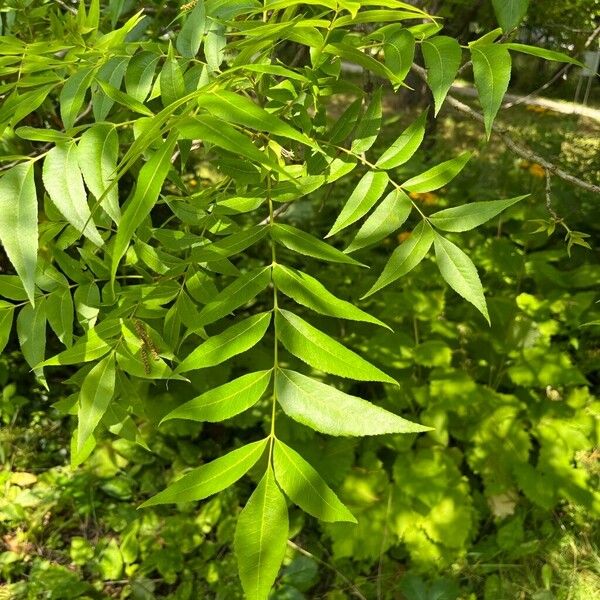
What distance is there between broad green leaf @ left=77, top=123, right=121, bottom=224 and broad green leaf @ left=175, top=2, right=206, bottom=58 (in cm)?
24

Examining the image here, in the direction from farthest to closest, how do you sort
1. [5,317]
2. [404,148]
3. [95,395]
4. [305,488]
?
[5,317] < [404,148] < [95,395] < [305,488]

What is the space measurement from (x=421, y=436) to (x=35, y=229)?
7.62 ft

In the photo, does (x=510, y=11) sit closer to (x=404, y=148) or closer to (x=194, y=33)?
(x=404, y=148)

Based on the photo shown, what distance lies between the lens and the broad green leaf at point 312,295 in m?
0.99

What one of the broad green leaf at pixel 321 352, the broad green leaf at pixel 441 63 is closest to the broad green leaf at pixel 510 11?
the broad green leaf at pixel 441 63

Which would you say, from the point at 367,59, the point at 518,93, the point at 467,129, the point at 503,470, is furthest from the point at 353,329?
the point at 518,93

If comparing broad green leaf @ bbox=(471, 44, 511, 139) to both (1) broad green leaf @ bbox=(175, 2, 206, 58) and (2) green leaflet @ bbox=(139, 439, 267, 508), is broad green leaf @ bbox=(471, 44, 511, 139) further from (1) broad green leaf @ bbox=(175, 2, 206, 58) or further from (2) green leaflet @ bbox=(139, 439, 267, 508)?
(2) green leaflet @ bbox=(139, 439, 267, 508)

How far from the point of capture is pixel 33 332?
1.33m

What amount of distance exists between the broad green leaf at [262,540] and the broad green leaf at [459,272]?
47cm

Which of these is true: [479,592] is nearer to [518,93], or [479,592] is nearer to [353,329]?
[353,329]

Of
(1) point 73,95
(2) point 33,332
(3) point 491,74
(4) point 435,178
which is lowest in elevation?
(2) point 33,332

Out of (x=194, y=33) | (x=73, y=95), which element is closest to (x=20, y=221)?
(x=73, y=95)

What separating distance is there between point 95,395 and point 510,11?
98cm

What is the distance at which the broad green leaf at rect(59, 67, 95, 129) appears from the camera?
1.09 metres
